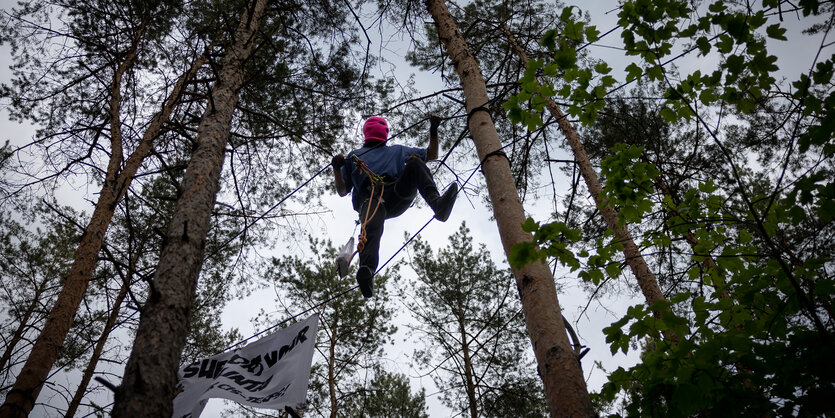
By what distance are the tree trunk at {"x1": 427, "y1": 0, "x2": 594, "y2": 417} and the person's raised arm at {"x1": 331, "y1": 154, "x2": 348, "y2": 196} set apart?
4.28 feet

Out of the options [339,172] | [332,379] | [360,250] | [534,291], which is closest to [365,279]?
[360,250]

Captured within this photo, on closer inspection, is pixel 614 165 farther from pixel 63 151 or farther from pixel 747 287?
pixel 63 151

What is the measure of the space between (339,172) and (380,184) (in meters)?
0.41

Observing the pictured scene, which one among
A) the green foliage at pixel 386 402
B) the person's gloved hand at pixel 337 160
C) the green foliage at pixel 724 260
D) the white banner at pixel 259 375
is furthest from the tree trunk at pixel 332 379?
the green foliage at pixel 724 260

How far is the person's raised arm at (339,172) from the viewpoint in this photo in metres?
4.05

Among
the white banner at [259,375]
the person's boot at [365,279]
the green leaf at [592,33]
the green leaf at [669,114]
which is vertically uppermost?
the green leaf at [592,33]

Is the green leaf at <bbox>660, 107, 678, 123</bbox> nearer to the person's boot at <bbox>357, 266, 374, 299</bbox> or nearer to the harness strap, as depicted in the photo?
the harness strap

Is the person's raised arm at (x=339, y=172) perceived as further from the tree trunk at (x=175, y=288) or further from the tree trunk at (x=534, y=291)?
the tree trunk at (x=534, y=291)

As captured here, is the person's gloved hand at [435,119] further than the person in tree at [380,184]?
No

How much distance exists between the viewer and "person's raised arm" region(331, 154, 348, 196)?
4.05 m

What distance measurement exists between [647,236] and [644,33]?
0.98 metres

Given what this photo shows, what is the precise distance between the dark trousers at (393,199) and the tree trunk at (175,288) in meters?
1.29

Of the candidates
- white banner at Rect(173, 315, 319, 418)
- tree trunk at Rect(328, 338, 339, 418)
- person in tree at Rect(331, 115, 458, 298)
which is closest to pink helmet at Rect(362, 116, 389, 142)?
person in tree at Rect(331, 115, 458, 298)

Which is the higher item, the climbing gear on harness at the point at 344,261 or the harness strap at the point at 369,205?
the harness strap at the point at 369,205
